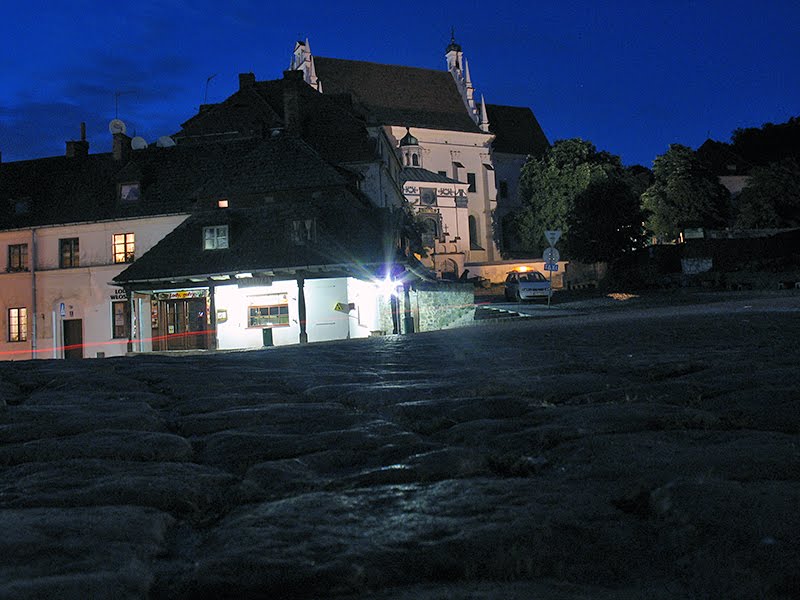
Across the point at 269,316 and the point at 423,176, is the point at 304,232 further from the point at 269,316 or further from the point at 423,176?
the point at 423,176

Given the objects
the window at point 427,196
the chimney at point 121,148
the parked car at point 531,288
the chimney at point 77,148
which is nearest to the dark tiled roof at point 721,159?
the window at point 427,196

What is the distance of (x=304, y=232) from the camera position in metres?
28.9

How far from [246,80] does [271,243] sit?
1851 cm

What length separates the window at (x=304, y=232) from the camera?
28750 mm

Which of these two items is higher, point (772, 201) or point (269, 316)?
point (772, 201)

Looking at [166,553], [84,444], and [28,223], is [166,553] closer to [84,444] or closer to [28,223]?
[84,444]

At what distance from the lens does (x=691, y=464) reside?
8.59 feet

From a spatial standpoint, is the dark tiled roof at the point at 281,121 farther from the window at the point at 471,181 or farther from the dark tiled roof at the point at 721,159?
the dark tiled roof at the point at 721,159

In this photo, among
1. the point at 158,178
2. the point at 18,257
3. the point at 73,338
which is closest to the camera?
the point at 73,338

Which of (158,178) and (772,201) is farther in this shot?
(772,201)

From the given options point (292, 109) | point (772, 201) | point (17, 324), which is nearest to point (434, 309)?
point (292, 109)

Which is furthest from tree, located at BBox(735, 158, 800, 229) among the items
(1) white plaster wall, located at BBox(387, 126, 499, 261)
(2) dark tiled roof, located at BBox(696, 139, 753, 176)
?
(1) white plaster wall, located at BBox(387, 126, 499, 261)

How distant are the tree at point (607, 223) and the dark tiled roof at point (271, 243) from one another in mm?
23238

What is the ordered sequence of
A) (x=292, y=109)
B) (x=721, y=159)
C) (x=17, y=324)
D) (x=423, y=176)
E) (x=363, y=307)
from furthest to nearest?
1. (x=721, y=159)
2. (x=423, y=176)
3. (x=17, y=324)
4. (x=292, y=109)
5. (x=363, y=307)
